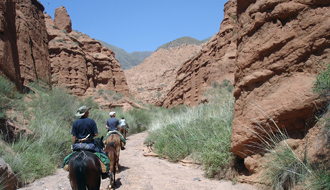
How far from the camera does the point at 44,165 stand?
6750 mm

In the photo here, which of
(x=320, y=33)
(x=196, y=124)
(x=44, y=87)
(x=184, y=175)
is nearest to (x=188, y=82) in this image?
(x=44, y=87)

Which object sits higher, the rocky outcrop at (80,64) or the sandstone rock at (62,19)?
the sandstone rock at (62,19)

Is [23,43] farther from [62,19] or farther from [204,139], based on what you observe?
[62,19]

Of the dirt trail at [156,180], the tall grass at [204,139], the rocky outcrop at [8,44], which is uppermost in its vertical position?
the rocky outcrop at [8,44]

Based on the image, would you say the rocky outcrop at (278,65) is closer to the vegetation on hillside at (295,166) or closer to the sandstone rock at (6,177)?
the vegetation on hillside at (295,166)

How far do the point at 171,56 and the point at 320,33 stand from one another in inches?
2917

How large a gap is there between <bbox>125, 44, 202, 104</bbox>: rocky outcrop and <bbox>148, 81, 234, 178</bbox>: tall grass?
38.2 meters

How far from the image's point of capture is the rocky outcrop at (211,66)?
938 inches

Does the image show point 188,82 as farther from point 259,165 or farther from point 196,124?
point 259,165

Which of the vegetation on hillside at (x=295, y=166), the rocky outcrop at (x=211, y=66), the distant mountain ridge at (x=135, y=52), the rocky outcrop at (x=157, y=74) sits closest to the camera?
the vegetation on hillside at (x=295, y=166)

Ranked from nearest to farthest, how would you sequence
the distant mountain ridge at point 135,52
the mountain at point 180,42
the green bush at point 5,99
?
the green bush at point 5,99, the mountain at point 180,42, the distant mountain ridge at point 135,52

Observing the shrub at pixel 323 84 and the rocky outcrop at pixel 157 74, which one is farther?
the rocky outcrop at pixel 157 74

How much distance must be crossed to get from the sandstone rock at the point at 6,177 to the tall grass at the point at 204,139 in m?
4.90

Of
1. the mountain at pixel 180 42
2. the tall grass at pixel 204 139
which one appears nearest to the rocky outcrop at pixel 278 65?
the tall grass at pixel 204 139
